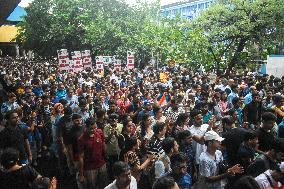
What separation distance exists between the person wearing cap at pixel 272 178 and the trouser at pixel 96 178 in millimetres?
2673

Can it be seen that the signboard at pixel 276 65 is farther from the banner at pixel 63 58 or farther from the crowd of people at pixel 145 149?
the crowd of people at pixel 145 149

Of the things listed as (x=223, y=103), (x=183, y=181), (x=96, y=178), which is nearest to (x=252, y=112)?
(x=223, y=103)

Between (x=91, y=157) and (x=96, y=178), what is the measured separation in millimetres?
381

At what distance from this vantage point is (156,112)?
718 cm

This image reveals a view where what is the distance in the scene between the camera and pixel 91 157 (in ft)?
19.0

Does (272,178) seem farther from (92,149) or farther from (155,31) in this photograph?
(155,31)

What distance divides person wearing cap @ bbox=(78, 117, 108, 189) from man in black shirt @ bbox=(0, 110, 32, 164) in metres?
1.14

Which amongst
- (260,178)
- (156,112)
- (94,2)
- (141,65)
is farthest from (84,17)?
(260,178)

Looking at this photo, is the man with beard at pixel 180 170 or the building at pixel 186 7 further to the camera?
the building at pixel 186 7

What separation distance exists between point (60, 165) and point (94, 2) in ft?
86.4

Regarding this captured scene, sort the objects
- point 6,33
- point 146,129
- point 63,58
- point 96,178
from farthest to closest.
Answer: point 6,33 → point 63,58 → point 146,129 → point 96,178

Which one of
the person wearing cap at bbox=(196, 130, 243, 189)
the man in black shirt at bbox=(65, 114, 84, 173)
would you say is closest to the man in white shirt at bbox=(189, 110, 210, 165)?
the person wearing cap at bbox=(196, 130, 243, 189)

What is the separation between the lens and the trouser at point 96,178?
19.1ft

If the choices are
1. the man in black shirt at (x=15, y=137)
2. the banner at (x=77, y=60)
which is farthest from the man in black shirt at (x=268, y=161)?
the banner at (x=77, y=60)
